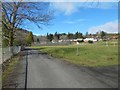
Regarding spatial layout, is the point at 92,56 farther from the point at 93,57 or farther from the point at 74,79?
the point at 74,79

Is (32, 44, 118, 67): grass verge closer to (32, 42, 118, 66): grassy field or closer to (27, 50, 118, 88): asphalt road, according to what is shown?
(32, 42, 118, 66): grassy field

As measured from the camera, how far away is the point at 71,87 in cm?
996

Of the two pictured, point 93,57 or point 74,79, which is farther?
point 93,57

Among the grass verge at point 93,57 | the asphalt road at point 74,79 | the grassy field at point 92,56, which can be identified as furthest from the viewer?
the grassy field at point 92,56

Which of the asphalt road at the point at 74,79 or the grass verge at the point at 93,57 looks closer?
the asphalt road at the point at 74,79

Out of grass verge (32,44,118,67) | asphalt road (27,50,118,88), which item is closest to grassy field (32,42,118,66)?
grass verge (32,44,118,67)

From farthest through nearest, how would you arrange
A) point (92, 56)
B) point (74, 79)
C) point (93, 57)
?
point (92, 56) < point (93, 57) < point (74, 79)

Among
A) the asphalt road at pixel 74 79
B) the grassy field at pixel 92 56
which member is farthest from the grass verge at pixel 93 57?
the asphalt road at pixel 74 79

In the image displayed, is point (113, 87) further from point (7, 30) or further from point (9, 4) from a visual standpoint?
point (7, 30)

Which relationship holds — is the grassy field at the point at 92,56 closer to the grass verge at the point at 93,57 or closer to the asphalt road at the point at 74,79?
the grass verge at the point at 93,57

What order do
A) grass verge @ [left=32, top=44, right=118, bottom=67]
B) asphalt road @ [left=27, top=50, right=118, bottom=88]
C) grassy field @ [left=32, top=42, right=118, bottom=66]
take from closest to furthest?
asphalt road @ [left=27, top=50, right=118, bottom=88] < grass verge @ [left=32, top=44, right=118, bottom=67] < grassy field @ [left=32, top=42, right=118, bottom=66]

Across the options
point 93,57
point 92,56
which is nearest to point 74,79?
point 93,57

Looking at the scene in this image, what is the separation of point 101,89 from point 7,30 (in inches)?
1329

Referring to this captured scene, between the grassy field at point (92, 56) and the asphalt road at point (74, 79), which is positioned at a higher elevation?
the asphalt road at point (74, 79)
